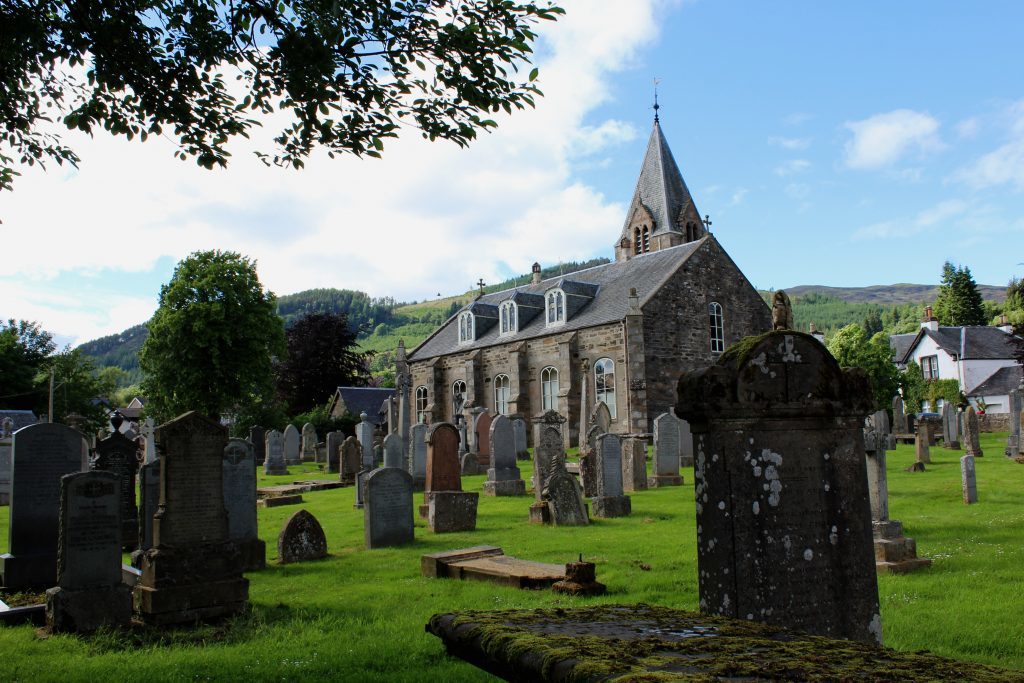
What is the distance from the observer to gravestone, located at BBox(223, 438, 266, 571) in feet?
35.9

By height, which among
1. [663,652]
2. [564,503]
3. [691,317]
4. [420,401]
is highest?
[691,317]

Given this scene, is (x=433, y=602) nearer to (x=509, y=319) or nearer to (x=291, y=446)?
(x=291, y=446)

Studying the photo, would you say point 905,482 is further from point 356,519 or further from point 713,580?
point 713,580

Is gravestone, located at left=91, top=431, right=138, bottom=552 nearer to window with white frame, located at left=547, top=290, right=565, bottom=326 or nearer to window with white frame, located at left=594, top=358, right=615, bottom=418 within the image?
window with white frame, located at left=594, top=358, right=615, bottom=418

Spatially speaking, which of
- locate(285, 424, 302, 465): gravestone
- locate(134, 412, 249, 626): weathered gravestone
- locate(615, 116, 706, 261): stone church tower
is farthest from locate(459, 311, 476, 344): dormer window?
locate(134, 412, 249, 626): weathered gravestone

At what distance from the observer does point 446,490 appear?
14.8m

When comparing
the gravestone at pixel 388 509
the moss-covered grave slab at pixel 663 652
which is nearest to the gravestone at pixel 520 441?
the gravestone at pixel 388 509

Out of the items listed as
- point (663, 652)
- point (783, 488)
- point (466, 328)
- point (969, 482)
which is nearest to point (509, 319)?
point (466, 328)

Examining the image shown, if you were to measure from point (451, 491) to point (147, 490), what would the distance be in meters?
5.16

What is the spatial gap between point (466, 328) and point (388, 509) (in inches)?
1284

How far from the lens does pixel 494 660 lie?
2.88m

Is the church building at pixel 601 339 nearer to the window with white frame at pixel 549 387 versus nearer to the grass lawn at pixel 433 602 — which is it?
the window with white frame at pixel 549 387

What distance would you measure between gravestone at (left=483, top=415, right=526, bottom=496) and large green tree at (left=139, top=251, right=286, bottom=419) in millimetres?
26877

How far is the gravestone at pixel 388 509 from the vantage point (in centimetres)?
1216
